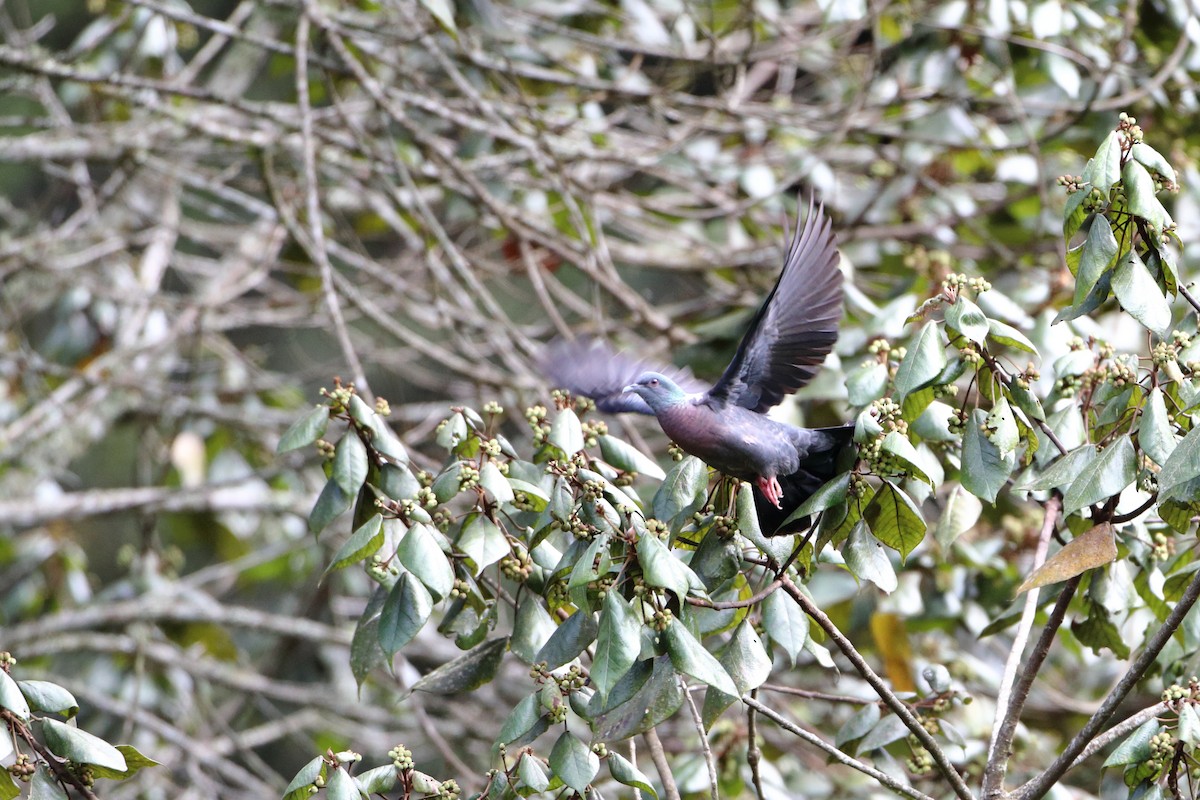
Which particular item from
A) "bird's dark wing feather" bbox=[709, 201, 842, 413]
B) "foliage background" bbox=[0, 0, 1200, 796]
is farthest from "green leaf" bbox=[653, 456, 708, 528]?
"foliage background" bbox=[0, 0, 1200, 796]

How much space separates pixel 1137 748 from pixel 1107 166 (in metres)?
0.71

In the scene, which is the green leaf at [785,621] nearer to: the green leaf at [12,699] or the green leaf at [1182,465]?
the green leaf at [1182,465]

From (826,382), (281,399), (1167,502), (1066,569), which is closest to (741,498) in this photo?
(1066,569)

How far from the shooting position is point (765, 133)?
4.21 m

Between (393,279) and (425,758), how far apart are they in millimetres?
2110

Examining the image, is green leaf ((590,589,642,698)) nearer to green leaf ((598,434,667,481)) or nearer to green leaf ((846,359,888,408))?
green leaf ((598,434,667,481))

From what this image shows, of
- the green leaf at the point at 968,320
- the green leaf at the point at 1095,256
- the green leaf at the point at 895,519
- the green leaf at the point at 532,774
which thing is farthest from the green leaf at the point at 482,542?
the green leaf at the point at 1095,256

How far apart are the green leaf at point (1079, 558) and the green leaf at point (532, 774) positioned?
2.11ft

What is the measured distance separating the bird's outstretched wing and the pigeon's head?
0.16ft

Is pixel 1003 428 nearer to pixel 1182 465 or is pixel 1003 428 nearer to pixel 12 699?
pixel 1182 465

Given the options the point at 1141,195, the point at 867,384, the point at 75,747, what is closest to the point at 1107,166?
the point at 1141,195

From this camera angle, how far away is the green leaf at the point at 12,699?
149 cm

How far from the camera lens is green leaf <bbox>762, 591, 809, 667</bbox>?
1.68 meters

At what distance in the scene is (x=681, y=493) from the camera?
184cm
